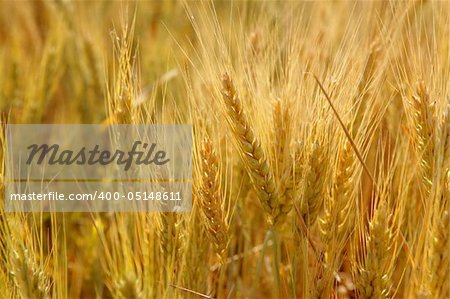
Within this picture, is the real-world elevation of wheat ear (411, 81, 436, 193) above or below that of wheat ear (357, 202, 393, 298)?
above

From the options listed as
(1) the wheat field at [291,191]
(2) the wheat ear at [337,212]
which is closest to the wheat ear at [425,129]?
(1) the wheat field at [291,191]

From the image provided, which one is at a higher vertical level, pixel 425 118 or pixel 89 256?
pixel 425 118

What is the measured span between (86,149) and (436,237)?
104 cm

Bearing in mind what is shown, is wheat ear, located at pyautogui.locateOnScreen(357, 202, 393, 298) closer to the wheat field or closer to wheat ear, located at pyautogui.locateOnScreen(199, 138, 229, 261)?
the wheat field

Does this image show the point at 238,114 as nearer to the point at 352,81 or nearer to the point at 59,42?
the point at 352,81

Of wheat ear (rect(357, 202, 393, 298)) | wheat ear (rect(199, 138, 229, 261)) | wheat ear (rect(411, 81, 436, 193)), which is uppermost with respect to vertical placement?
wheat ear (rect(411, 81, 436, 193))

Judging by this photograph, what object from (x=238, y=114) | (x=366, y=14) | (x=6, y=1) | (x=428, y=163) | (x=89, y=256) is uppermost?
(x=6, y=1)

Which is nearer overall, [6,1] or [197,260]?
[197,260]

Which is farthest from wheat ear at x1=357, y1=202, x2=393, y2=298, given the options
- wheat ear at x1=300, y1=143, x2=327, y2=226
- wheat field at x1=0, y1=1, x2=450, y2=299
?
wheat ear at x1=300, y1=143, x2=327, y2=226

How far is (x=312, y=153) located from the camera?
113 centimetres

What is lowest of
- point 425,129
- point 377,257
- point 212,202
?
point 377,257

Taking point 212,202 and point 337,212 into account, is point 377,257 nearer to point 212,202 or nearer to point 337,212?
point 337,212

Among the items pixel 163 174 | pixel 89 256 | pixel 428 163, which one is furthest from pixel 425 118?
pixel 89 256

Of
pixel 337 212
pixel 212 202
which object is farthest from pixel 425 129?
pixel 212 202
